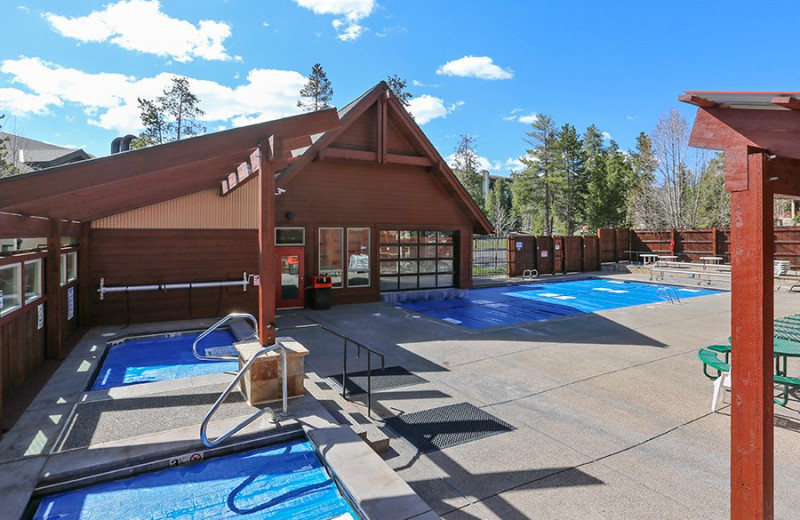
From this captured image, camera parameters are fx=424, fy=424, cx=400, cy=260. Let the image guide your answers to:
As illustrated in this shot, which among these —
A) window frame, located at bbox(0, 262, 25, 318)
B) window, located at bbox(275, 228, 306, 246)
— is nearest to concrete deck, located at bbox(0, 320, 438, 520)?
window frame, located at bbox(0, 262, 25, 318)

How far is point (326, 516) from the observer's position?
11.2 ft

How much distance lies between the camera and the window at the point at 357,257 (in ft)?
45.4

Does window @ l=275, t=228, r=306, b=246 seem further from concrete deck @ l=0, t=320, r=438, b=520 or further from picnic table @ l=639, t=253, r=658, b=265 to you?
picnic table @ l=639, t=253, r=658, b=265

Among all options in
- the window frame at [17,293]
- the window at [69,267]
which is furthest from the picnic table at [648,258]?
the window frame at [17,293]

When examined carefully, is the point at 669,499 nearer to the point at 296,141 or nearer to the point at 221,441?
the point at 221,441

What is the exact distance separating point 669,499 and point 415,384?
140 inches

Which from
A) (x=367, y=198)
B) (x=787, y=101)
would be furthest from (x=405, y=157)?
(x=787, y=101)

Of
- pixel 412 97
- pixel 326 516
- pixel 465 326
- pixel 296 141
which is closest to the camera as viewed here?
pixel 326 516

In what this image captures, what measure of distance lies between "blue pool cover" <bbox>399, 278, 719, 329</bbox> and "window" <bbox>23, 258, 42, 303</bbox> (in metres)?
8.54

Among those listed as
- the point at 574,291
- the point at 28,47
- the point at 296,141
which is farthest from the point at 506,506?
the point at 28,47

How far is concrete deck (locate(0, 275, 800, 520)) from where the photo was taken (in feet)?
11.8

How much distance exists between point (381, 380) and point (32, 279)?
549 cm

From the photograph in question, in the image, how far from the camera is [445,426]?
5043 mm

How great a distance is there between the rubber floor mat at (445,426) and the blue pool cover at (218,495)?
3.89 ft
